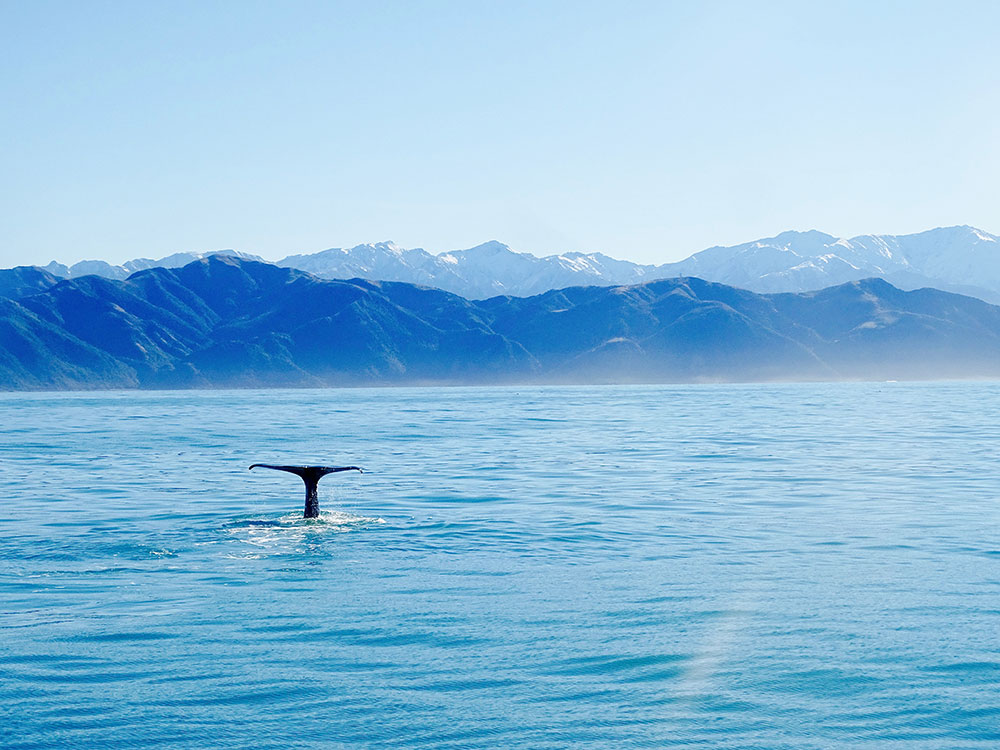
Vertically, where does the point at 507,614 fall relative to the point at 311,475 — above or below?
below

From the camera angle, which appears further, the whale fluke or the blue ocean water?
the whale fluke

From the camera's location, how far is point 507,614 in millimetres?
17438

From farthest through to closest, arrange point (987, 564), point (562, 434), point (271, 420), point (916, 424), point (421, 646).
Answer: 1. point (271, 420)
2. point (916, 424)
3. point (562, 434)
4. point (987, 564)
5. point (421, 646)

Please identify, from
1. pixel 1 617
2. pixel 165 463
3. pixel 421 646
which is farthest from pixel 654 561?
pixel 165 463

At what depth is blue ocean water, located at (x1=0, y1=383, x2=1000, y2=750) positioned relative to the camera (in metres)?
12.4

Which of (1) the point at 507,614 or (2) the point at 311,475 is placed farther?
(2) the point at 311,475

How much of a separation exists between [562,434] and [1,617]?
55820 millimetres

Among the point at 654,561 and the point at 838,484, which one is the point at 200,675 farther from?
the point at 838,484

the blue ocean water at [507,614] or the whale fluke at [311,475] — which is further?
the whale fluke at [311,475]

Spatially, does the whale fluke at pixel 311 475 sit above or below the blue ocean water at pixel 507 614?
above

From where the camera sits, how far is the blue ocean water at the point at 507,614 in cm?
1244

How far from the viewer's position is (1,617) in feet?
57.0

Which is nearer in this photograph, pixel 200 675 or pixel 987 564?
pixel 200 675

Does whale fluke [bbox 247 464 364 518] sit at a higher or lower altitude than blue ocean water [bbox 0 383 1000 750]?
higher
